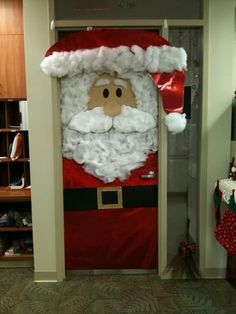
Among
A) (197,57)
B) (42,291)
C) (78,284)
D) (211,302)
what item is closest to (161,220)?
(211,302)

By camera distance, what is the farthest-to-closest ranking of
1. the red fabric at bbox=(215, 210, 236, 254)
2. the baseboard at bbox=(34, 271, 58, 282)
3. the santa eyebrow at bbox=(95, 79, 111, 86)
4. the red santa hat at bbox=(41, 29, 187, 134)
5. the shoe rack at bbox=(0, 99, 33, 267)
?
1. the shoe rack at bbox=(0, 99, 33, 267)
2. the baseboard at bbox=(34, 271, 58, 282)
3. the santa eyebrow at bbox=(95, 79, 111, 86)
4. the red santa hat at bbox=(41, 29, 187, 134)
5. the red fabric at bbox=(215, 210, 236, 254)

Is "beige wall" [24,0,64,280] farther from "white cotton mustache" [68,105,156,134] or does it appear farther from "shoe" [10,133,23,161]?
"shoe" [10,133,23,161]

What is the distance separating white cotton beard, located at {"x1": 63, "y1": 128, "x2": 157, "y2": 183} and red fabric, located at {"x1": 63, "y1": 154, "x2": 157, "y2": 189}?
4cm

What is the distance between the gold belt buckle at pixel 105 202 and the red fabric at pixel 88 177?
0.12 ft

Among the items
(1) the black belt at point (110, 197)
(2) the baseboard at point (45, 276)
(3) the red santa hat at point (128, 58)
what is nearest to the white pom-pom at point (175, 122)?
(3) the red santa hat at point (128, 58)

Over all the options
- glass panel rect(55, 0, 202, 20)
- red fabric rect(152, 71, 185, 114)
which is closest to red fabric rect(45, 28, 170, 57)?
glass panel rect(55, 0, 202, 20)

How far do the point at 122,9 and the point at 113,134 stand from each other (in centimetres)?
106

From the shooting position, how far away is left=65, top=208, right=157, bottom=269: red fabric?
274cm

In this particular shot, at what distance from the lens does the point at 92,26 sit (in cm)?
254

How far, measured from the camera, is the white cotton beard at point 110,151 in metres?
2.63

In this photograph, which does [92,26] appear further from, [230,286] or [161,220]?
[230,286]

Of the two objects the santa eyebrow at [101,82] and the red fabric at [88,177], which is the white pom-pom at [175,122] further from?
the santa eyebrow at [101,82]

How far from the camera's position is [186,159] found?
109 inches

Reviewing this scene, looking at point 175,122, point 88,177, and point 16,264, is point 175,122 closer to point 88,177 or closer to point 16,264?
point 88,177
